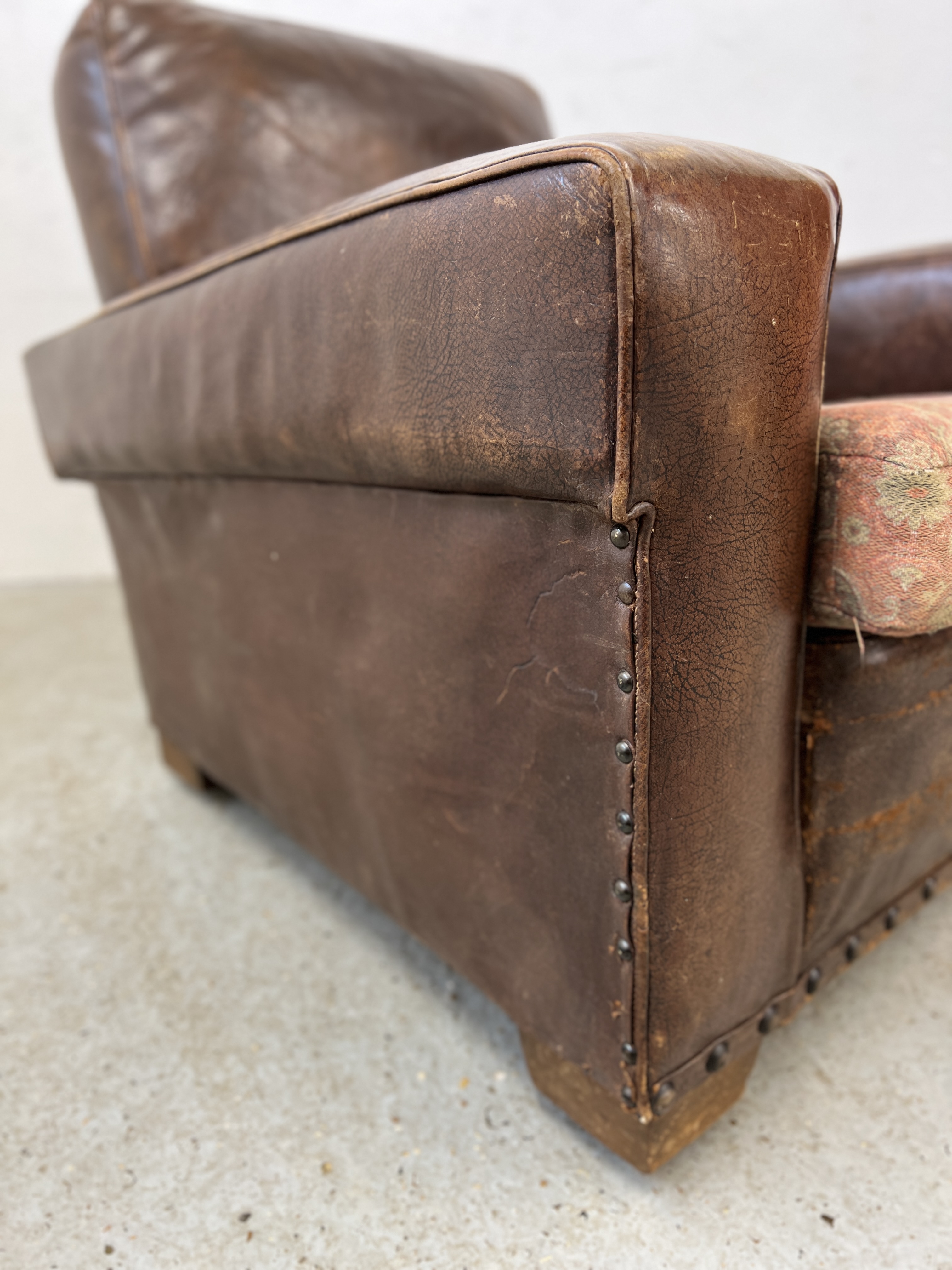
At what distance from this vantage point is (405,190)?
0.53m

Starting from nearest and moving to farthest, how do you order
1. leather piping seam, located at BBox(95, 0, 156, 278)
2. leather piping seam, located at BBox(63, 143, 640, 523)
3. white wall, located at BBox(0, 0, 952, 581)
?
leather piping seam, located at BBox(63, 143, 640, 523), leather piping seam, located at BBox(95, 0, 156, 278), white wall, located at BBox(0, 0, 952, 581)

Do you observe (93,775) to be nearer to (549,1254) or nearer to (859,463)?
(549,1254)

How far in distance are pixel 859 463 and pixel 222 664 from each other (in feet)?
2.35

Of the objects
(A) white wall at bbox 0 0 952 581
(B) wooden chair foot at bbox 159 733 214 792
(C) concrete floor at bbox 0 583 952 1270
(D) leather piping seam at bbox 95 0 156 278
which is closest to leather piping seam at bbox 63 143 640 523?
(C) concrete floor at bbox 0 583 952 1270

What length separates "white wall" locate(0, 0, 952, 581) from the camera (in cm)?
183

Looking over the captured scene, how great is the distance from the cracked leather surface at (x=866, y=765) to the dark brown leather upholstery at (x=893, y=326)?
1.75 ft

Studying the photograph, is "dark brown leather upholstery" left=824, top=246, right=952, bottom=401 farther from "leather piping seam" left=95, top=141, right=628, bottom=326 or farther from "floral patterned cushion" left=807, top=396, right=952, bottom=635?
"leather piping seam" left=95, top=141, right=628, bottom=326

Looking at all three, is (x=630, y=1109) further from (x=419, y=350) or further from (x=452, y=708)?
(x=419, y=350)

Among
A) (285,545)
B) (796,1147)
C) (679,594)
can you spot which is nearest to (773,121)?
(285,545)

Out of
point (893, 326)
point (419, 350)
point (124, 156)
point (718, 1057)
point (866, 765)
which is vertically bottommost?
point (718, 1057)

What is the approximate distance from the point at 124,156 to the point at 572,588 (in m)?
0.89

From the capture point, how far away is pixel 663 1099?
56cm

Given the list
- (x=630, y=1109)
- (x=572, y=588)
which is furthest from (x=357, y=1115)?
(x=572, y=588)

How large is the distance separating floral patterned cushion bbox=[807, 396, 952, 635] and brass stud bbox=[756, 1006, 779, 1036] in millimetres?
307
